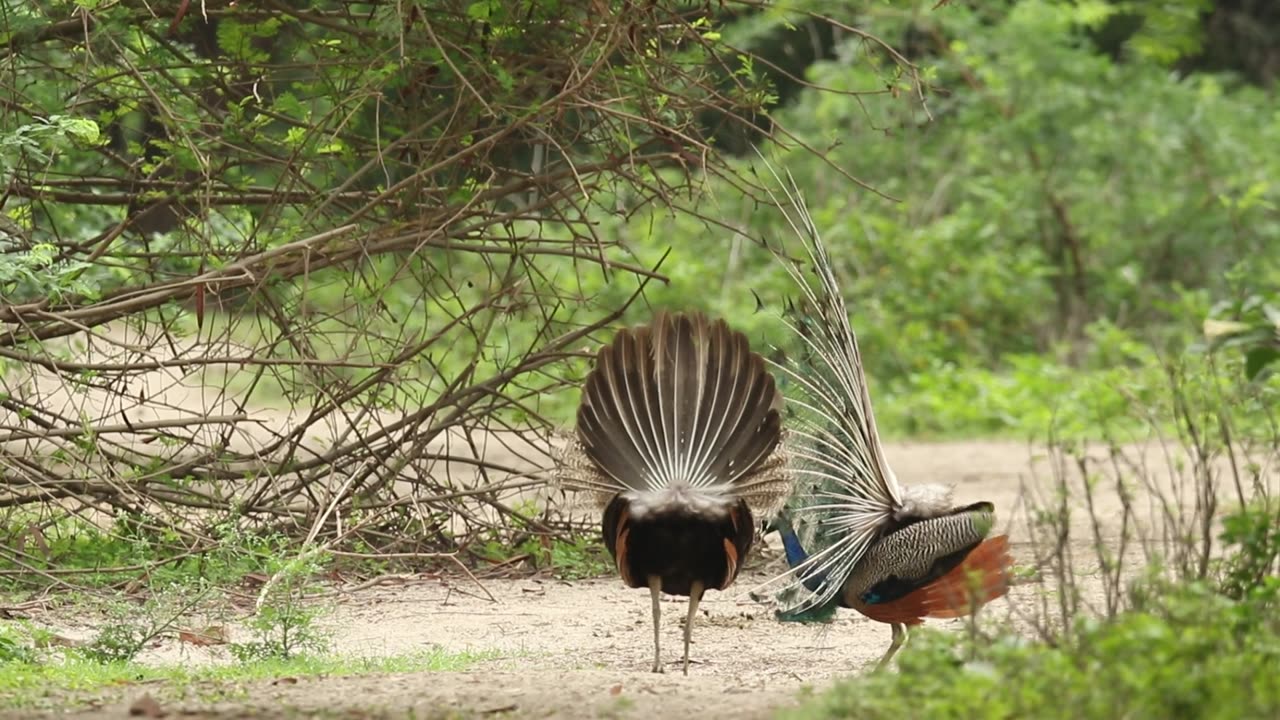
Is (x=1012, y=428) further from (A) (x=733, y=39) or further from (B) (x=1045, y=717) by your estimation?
(B) (x=1045, y=717)

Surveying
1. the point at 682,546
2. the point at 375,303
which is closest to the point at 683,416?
the point at 682,546

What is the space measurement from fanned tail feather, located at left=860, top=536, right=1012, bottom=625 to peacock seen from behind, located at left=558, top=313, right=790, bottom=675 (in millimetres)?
577

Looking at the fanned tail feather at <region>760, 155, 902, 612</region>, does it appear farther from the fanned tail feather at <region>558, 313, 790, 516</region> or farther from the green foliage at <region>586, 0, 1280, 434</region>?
the green foliage at <region>586, 0, 1280, 434</region>

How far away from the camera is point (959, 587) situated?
568 cm

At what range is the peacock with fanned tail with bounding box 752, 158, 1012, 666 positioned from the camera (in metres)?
5.68

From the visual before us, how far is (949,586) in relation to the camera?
18.7ft

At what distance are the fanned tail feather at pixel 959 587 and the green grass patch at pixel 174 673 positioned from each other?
148 cm

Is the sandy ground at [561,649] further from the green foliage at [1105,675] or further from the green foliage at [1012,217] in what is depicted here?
the green foliage at [1012,217]

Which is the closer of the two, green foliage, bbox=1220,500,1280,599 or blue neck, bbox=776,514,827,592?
green foliage, bbox=1220,500,1280,599

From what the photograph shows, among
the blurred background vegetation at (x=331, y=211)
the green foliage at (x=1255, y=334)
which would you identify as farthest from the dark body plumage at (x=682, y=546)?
the green foliage at (x=1255, y=334)

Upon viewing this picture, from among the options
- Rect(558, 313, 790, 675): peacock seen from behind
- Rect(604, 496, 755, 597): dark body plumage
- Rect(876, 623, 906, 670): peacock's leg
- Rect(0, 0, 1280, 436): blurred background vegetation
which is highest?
Rect(0, 0, 1280, 436): blurred background vegetation

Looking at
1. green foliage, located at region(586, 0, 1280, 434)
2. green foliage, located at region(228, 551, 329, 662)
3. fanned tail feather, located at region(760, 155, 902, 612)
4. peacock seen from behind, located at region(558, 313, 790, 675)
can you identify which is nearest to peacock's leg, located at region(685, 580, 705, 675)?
peacock seen from behind, located at region(558, 313, 790, 675)

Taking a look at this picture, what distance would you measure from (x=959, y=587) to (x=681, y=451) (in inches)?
41.1

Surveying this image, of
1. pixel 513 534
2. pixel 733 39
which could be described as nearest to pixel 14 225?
pixel 513 534
